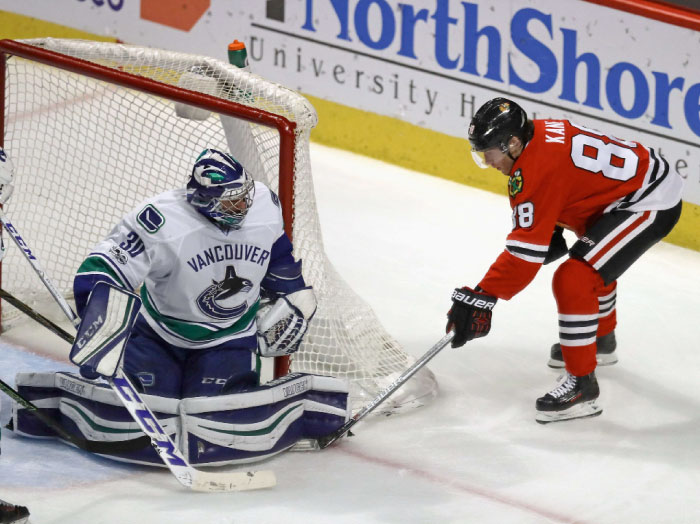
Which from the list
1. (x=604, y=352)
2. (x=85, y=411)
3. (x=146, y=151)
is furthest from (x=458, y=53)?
(x=85, y=411)

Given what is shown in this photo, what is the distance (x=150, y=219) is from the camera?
373 cm

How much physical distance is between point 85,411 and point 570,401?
4.77 feet

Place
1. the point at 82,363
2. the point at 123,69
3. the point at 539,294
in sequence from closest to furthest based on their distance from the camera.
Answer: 1. the point at 82,363
2. the point at 123,69
3. the point at 539,294

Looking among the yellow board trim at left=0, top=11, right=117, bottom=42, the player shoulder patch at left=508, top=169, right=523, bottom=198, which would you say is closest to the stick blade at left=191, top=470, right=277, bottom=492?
the player shoulder patch at left=508, top=169, right=523, bottom=198

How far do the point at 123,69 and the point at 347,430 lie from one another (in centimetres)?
141

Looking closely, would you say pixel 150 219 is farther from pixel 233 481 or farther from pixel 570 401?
pixel 570 401

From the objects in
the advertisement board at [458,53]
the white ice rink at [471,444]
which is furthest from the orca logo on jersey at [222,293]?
the advertisement board at [458,53]

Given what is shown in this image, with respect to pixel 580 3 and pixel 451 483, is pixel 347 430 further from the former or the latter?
pixel 580 3

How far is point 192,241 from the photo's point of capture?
12.4ft

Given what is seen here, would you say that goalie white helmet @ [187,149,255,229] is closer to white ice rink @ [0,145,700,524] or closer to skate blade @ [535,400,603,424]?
white ice rink @ [0,145,700,524]

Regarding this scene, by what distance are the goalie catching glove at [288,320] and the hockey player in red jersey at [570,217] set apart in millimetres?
421

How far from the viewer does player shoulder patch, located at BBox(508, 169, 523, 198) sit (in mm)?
3979

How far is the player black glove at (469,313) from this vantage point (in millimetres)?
4023

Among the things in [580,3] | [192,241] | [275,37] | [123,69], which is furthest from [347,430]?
[275,37]
